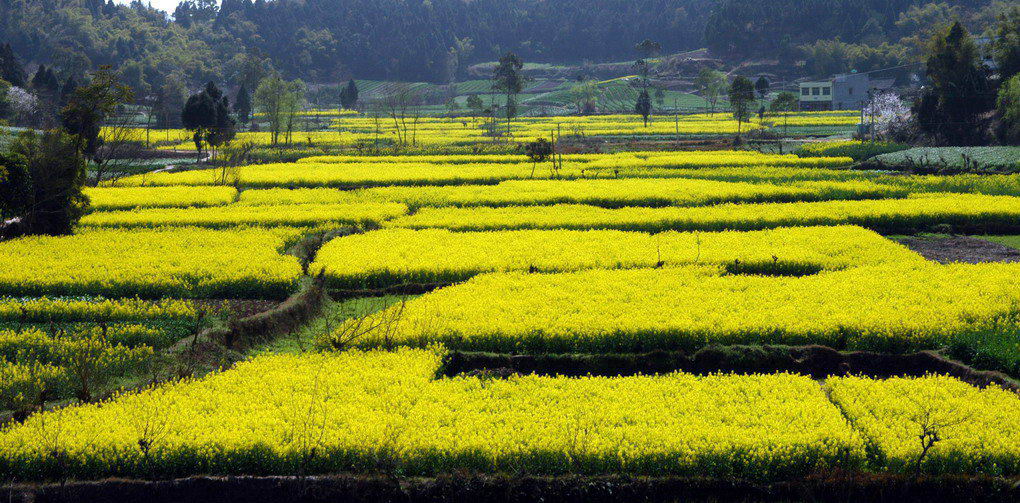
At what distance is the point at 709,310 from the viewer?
14148mm

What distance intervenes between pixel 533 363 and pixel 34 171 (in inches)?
679

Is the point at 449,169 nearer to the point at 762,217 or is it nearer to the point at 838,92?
the point at 762,217

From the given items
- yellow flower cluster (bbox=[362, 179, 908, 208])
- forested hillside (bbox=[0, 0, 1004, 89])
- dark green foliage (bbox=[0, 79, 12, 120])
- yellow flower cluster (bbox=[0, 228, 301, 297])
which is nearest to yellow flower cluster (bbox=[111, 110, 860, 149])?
dark green foliage (bbox=[0, 79, 12, 120])

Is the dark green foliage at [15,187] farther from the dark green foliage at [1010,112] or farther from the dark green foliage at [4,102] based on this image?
the dark green foliage at [4,102]

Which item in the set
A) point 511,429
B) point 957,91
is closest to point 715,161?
point 957,91

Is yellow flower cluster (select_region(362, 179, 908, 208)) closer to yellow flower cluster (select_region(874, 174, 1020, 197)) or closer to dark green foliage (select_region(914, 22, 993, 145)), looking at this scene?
yellow flower cluster (select_region(874, 174, 1020, 197))

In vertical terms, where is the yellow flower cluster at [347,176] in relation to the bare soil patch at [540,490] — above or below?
above

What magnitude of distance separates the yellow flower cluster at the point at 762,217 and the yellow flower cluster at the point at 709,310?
6.90 m

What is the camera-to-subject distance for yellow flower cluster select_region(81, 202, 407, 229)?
24.6m

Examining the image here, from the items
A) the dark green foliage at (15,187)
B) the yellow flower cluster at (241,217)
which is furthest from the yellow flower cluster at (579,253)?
the dark green foliage at (15,187)

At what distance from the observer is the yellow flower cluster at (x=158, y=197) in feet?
92.6

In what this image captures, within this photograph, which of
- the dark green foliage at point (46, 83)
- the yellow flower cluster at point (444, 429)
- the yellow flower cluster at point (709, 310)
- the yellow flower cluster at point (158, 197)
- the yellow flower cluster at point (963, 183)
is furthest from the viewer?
the dark green foliage at point (46, 83)

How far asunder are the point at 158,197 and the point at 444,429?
2441 centimetres

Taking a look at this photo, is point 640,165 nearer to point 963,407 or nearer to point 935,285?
point 935,285
